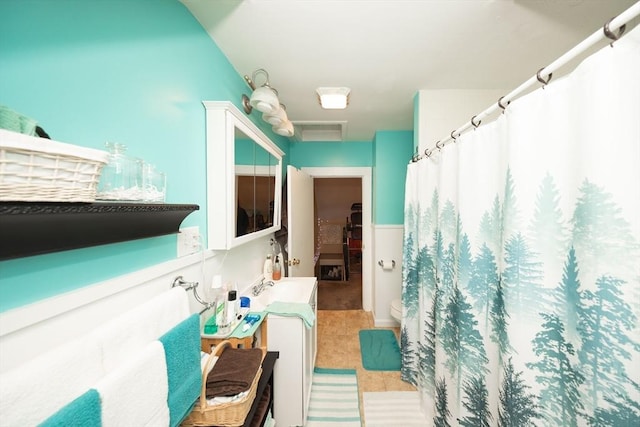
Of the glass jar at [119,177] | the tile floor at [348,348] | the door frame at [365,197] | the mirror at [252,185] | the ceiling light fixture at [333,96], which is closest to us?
the glass jar at [119,177]

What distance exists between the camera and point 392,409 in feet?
5.27

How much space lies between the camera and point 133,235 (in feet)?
2.27

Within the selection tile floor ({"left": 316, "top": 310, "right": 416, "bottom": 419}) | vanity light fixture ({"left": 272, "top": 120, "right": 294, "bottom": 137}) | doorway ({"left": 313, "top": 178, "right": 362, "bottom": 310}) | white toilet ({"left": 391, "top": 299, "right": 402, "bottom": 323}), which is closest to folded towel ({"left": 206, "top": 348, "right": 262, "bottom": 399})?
tile floor ({"left": 316, "top": 310, "right": 416, "bottom": 419})

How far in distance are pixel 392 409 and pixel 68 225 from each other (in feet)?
6.61

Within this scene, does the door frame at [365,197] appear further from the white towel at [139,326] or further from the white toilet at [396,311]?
the white towel at [139,326]

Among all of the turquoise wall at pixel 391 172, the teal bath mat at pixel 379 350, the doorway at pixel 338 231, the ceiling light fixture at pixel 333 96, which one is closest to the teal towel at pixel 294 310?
the teal bath mat at pixel 379 350

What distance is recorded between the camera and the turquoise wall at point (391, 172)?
109 inches

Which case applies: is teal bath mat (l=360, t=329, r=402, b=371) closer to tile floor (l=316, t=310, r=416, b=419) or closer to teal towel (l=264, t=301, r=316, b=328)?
tile floor (l=316, t=310, r=416, b=419)

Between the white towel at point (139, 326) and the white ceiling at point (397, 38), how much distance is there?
126 cm

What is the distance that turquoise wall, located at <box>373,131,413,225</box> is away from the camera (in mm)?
2762

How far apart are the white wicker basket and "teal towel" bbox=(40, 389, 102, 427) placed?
389 mm

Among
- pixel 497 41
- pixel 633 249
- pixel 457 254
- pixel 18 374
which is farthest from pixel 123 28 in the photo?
pixel 497 41

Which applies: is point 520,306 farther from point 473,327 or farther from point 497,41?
point 497,41

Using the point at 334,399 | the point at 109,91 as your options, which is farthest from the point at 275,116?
the point at 334,399
